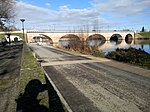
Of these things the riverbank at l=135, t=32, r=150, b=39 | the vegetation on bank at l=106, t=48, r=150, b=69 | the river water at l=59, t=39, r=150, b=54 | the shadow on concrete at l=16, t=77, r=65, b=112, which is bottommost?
the river water at l=59, t=39, r=150, b=54

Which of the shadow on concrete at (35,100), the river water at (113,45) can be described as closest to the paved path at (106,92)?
the shadow on concrete at (35,100)

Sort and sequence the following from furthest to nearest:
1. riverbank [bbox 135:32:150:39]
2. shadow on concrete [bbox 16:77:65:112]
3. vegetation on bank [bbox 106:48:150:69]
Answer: riverbank [bbox 135:32:150:39]
vegetation on bank [bbox 106:48:150:69]
shadow on concrete [bbox 16:77:65:112]

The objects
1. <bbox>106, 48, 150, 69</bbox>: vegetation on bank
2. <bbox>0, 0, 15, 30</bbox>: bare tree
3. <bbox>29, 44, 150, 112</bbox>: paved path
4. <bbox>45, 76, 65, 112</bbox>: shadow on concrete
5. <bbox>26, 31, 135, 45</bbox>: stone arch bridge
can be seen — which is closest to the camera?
<bbox>45, 76, 65, 112</bbox>: shadow on concrete

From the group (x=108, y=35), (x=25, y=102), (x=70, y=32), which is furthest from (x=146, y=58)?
(x=108, y=35)

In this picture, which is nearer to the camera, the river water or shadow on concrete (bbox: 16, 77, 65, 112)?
shadow on concrete (bbox: 16, 77, 65, 112)

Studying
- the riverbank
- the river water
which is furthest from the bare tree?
the riverbank

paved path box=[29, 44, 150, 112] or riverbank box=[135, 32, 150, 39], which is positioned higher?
riverbank box=[135, 32, 150, 39]

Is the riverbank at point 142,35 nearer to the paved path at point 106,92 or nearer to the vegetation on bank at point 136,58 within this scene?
the vegetation on bank at point 136,58

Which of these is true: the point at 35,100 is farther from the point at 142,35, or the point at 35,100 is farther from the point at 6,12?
the point at 142,35

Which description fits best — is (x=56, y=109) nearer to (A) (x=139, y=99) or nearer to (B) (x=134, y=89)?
(A) (x=139, y=99)

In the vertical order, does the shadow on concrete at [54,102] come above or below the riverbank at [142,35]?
below

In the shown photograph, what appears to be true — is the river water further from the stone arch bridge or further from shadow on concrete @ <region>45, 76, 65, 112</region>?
shadow on concrete @ <region>45, 76, 65, 112</region>

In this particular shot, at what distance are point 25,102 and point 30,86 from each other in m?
2.24

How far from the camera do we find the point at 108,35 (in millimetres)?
104750
